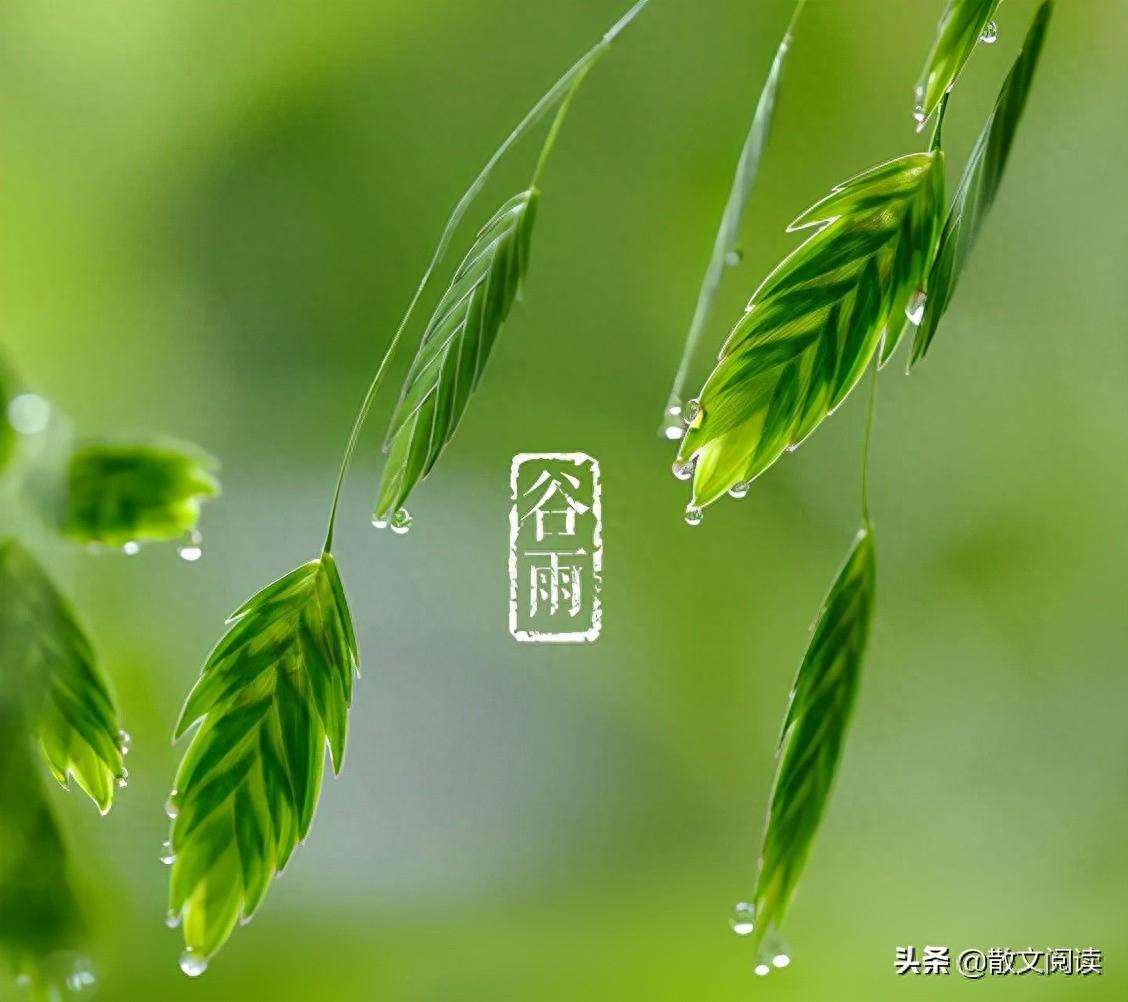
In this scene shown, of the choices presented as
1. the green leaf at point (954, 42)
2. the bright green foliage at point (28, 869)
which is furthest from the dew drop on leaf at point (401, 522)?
the green leaf at point (954, 42)

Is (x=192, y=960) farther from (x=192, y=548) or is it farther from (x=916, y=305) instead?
(x=916, y=305)

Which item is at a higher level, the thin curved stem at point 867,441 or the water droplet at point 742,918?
the thin curved stem at point 867,441

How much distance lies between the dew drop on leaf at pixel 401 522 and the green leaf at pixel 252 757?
0.09 metres

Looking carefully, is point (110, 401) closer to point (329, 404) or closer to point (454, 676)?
point (329, 404)

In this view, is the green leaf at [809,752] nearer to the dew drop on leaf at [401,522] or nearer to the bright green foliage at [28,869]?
the dew drop on leaf at [401,522]

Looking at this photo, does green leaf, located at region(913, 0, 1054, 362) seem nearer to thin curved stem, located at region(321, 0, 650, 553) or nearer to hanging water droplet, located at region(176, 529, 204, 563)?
thin curved stem, located at region(321, 0, 650, 553)

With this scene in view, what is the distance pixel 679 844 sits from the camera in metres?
0.61

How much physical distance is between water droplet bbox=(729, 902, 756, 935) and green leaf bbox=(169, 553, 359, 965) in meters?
0.28

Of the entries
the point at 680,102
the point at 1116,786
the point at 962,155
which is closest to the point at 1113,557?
the point at 1116,786

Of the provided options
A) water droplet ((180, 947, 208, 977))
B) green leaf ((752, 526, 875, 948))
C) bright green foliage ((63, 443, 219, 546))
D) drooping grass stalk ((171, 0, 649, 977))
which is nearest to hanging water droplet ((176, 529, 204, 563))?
bright green foliage ((63, 443, 219, 546))

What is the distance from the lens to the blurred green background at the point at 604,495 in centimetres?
58

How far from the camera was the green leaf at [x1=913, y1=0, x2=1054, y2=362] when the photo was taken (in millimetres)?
459

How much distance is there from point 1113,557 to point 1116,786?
0.14 metres

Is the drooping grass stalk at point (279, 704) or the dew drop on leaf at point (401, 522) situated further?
the dew drop on leaf at point (401, 522)
